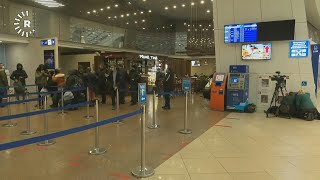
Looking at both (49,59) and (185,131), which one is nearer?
(185,131)

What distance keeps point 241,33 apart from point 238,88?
179 cm

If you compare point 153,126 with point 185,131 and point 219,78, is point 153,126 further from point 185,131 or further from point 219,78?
point 219,78

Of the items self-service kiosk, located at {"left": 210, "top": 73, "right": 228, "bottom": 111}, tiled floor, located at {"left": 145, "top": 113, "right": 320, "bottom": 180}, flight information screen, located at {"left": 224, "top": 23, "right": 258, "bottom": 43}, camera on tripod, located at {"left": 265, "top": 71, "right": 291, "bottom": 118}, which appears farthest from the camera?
self-service kiosk, located at {"left": 210, "top": 73, "right": 228, "bottom": 111}

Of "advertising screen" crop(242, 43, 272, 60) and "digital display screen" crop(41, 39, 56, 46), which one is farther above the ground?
"digital display screen" crop(41, 39, 56, 46)

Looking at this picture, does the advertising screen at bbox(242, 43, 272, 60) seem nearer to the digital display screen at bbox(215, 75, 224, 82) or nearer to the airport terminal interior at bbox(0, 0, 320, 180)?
the airport terminal interior at bbox(0, 0, 320, 180)

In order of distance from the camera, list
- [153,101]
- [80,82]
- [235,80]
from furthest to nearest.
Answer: [80,82]
[235,80]
[153,101]

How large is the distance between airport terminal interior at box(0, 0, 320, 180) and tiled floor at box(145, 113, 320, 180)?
24 mm

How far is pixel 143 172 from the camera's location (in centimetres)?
349

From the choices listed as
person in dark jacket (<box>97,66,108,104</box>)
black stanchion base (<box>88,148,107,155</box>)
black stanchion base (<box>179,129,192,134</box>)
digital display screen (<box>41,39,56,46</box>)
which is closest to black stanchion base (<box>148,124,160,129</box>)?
black stanchion base (<box>179,129,192,134</box>)

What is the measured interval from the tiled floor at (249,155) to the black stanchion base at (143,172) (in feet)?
0.32

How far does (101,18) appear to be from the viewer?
16.4m

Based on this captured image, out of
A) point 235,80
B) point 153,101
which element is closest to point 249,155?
point 153,101

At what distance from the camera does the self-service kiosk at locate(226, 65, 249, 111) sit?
8.40m

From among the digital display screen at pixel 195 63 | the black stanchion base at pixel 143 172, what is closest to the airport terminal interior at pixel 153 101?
the black stanchion base at pixel 143 172
